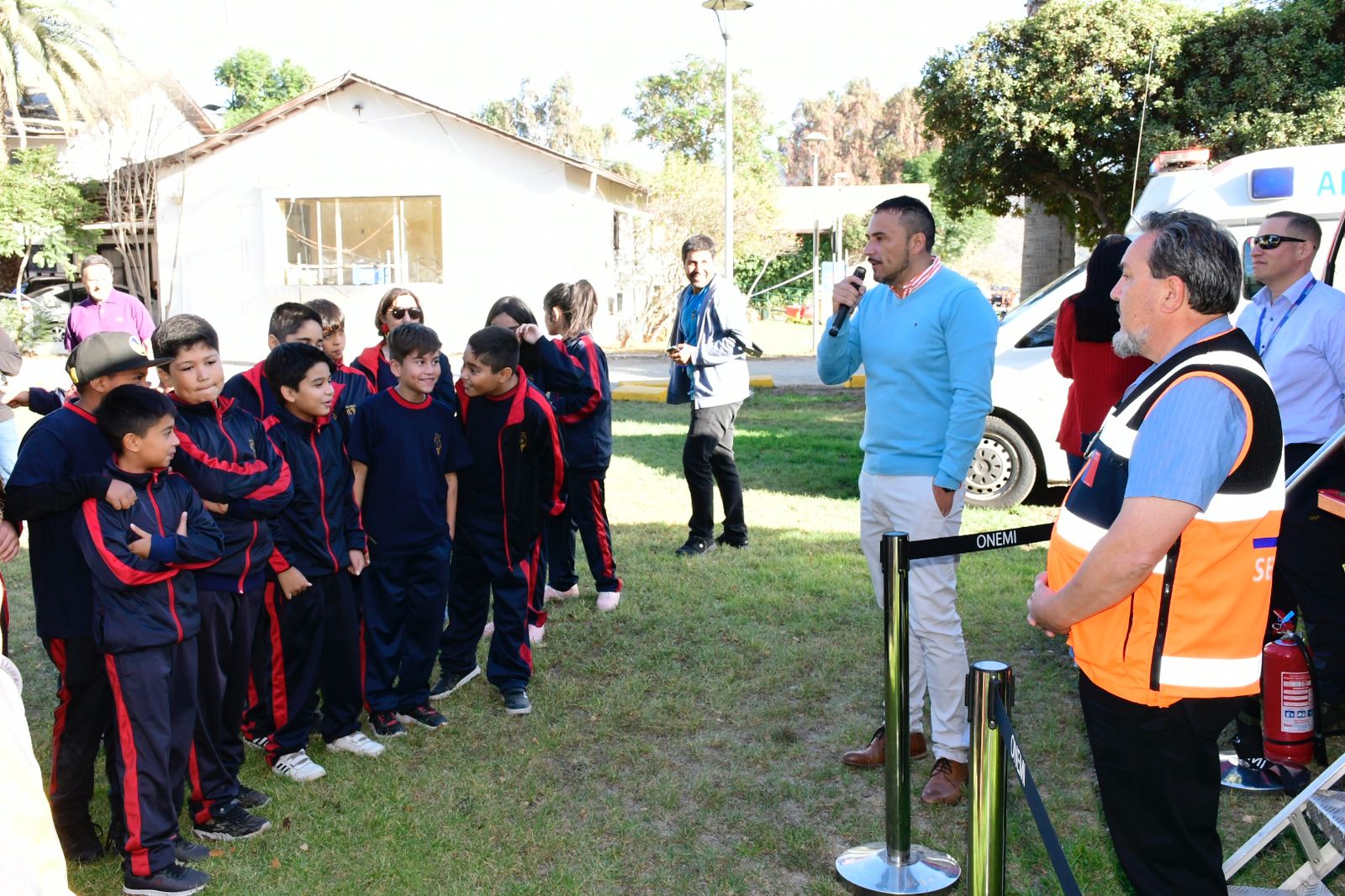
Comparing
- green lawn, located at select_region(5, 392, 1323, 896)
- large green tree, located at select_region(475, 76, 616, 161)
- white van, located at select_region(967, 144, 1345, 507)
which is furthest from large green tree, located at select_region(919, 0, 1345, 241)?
large green tree, located at select_region(475, 76, 616, 161)

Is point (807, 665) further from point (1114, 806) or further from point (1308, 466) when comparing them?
point (1114, 806)

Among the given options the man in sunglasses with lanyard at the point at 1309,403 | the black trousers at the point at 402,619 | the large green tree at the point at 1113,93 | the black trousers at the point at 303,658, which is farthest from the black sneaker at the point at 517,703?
the large green tree at the point at 1113,93

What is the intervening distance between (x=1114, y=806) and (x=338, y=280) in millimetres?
24472

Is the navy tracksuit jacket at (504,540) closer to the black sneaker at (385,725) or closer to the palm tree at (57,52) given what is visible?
the black sneaker at (385,725)

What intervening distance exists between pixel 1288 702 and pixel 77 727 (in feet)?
14.8

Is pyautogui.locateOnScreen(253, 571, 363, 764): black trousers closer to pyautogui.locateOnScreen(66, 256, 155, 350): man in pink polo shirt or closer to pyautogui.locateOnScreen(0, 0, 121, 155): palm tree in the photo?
pyautogui.locateOnScreen(66, 256, 155, 350): man in pink polo shirt

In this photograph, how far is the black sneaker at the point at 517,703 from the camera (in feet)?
16.8

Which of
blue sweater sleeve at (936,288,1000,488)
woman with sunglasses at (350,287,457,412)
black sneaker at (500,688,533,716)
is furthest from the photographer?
woman with sunglasses at (350,287,457,412)

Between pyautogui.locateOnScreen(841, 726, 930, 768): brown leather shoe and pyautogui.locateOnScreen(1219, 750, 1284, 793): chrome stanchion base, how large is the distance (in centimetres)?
114

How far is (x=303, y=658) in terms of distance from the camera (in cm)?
443

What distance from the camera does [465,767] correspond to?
4578 millimetres

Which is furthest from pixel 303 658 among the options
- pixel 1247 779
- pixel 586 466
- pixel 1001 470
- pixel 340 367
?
pixel 1001 470

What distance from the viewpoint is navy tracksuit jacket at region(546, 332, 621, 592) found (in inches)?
262

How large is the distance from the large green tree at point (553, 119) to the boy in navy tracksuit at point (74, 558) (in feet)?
184
